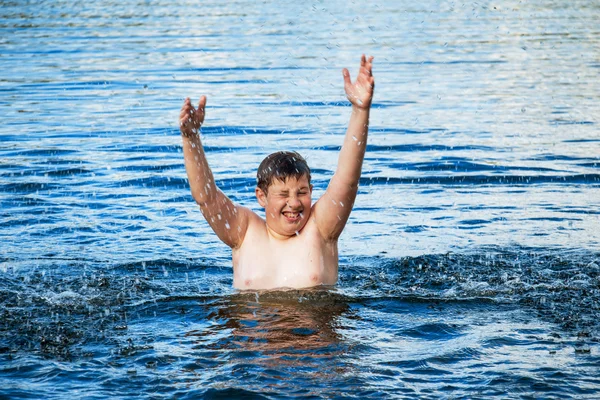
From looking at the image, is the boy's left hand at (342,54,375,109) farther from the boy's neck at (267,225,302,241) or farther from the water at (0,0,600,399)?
the water at (0,0,600,399)

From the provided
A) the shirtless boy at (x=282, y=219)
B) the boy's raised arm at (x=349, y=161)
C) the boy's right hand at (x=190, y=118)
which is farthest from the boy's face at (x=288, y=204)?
the boy's right hand at (x=190, y=118)

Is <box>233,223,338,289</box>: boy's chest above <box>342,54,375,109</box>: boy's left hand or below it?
below

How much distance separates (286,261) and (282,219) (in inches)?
12.1

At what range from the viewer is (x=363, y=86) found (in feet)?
17.9

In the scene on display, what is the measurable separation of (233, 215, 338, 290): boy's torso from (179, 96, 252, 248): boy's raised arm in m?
0.10

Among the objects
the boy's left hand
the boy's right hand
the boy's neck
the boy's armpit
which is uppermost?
the boy's left hand

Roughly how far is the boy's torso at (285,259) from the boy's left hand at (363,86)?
1.07 meters

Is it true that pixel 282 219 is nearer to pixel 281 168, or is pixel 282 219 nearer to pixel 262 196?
pixel 262 196

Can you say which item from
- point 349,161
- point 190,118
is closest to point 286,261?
point 349,161

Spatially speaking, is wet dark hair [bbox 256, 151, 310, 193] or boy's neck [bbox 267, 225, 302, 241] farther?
boy's neck [bbox 267, 225, 302, 241]

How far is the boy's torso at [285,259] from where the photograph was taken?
6.26 metres

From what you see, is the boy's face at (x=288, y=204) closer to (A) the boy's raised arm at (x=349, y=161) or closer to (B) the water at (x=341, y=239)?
(A) the boy's raised arm at (x=349, y=161)

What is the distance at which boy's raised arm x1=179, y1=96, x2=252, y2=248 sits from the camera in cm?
560

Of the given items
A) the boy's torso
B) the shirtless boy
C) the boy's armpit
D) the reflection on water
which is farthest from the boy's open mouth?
the reflection on water
